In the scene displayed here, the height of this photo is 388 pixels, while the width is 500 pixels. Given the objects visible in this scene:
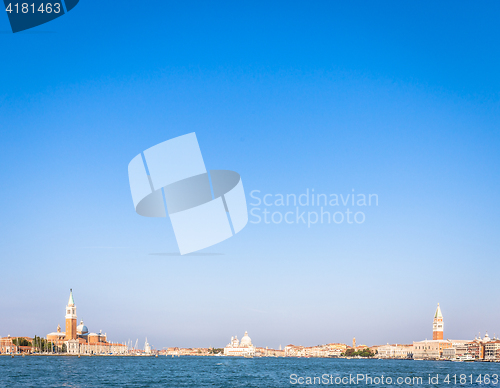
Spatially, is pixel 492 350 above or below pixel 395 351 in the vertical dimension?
above

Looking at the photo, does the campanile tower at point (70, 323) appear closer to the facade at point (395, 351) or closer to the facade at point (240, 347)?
the facade at point (240, 347)

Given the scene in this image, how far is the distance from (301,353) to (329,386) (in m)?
105

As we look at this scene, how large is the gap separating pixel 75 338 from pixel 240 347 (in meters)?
40.1

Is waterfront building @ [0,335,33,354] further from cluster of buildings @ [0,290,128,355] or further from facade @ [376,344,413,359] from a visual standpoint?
facade @ [376,344,413,359]

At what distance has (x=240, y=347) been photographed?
125m

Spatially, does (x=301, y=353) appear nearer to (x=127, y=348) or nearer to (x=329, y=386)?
(x=127, y=348)

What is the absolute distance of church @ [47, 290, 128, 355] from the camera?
9388 centimetres

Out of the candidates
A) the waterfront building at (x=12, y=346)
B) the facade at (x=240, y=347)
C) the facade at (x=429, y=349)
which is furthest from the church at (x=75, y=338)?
the facade at (x=429, y=349)

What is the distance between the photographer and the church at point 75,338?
9388cm

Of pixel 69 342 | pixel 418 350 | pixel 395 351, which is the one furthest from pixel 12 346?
pixel 395 351

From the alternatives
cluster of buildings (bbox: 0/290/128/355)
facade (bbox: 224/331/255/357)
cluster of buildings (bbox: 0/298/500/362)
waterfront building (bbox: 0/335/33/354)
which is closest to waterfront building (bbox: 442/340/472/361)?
cluster of buildings (bbox: 0/298/500/362)

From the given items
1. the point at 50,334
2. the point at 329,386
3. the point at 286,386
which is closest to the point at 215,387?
the point at 286,386

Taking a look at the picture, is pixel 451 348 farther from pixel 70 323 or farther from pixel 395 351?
pixel 70 323

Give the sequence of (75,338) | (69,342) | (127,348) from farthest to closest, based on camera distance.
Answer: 1. (127,348)
2. (75,338)
3. (69,342)
